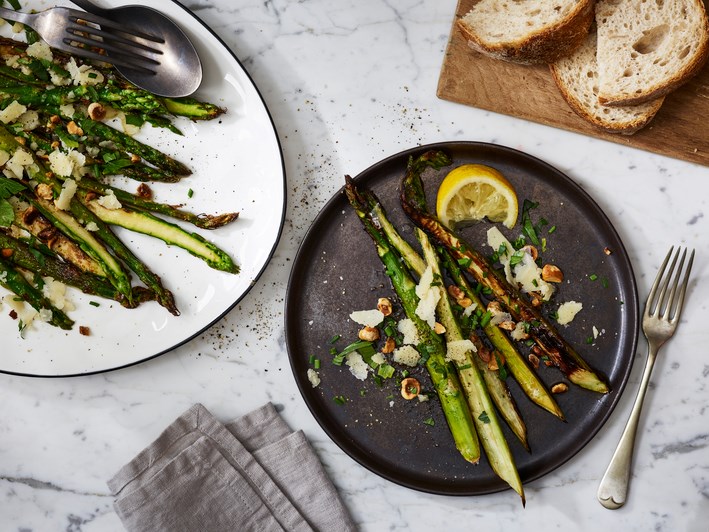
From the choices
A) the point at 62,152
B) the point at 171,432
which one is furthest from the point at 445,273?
the point at 62,152

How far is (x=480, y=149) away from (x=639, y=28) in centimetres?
71

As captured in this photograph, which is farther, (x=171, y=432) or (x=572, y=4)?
(x=171, y=432)

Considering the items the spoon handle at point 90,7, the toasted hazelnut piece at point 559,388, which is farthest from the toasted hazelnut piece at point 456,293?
the spoon handle at point 90,7

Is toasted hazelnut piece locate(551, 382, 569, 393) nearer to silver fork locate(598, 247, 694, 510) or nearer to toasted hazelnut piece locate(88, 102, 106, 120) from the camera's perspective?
silver fork locate(598, 247, 694, 510)

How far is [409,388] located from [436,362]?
143 millimetres

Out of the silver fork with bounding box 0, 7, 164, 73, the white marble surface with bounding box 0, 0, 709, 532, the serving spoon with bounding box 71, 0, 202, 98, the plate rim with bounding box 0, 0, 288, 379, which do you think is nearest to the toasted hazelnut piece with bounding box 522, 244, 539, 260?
the white marble surface with bounding box 0, 0, 709, 532

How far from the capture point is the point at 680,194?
7.29 ft

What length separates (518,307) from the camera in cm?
211

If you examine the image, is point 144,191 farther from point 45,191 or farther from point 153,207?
point 45,191

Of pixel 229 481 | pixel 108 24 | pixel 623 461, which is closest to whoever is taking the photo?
pixel 108 24

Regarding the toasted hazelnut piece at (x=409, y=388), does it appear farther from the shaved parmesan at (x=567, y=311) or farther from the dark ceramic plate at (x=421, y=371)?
the shaved parmesan at (x=567, y=311)

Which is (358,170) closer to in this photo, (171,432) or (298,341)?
(298,341)

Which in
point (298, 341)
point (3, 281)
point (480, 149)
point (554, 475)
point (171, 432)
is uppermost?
point (3, 281)

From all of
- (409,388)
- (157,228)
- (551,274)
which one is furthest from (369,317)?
(157,228)
